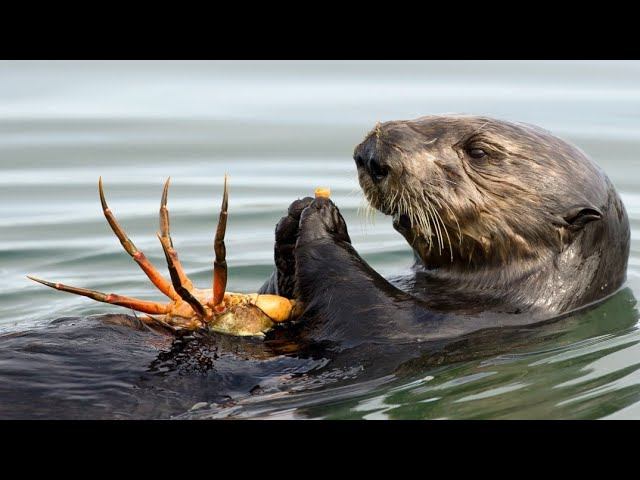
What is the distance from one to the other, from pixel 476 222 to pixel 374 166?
58 cm

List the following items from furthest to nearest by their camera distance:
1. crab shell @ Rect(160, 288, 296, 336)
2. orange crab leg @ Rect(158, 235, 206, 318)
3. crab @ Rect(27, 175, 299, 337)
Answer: crab shell @ Rect(160, 288, 296, 336)
crab @ Rect(27, 175, 299, 337)
orange crab leg @ Rect(158, 235, 206, 318)

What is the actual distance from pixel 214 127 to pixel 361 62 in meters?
2.85

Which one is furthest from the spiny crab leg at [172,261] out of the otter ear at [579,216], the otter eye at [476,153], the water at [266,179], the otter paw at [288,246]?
the otter ear at [579,216]

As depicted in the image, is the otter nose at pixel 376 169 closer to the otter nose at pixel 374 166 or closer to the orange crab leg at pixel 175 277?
the otter nose at pixel 374 166

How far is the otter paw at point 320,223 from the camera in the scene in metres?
5.96

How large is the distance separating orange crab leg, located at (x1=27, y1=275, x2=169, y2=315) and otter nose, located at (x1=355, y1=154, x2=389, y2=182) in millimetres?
1212

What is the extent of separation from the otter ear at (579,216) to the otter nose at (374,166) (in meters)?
0.92

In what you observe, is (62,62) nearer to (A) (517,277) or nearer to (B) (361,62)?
(B) (361,62)

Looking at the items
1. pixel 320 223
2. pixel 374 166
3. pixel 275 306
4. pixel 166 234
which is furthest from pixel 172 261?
pixel 374 166

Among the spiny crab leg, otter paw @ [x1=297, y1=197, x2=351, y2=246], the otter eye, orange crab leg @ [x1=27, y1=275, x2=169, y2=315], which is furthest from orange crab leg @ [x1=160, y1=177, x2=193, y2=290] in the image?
the otter eye

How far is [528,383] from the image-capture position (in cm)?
555

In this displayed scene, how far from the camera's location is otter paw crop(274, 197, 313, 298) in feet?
20.0

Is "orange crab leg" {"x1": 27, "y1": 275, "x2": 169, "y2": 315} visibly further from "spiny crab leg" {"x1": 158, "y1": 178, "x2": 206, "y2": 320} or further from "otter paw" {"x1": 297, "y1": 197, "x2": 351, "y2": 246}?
"otter paw" {"x1": 297, "y1": 197, "x2": 351, "y2": 246}

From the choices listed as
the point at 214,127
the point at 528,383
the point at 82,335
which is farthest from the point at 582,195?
the point at 214,127
